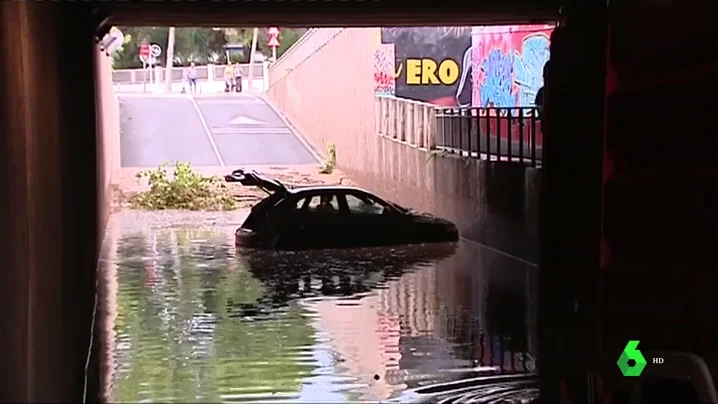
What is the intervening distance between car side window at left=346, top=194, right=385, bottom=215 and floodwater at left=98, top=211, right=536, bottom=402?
40.8 inches

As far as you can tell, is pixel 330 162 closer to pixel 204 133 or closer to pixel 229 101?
pixel 204 133

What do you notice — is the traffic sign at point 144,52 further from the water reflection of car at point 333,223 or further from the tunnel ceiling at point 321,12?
the tunnel ceiling at point 321,12

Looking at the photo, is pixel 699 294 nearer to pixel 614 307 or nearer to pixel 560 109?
pixel 614 307

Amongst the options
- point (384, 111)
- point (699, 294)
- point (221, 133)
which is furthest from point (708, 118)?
point (221, 133)

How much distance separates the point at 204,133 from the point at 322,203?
1086cm

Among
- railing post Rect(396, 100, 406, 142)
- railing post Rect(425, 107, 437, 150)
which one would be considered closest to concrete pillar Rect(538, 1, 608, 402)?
railing post Rect(425, 107, 437, 150)

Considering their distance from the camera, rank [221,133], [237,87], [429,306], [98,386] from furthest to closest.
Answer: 1. [237,87]
2. [221,133]
3. [429,306]
4. [98,386]

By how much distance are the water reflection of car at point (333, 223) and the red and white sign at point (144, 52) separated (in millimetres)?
11650

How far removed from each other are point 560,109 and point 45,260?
441 cm

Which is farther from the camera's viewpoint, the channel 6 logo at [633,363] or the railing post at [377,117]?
the railing post at [377,117]

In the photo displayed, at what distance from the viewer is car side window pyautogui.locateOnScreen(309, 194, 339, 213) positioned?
17.9 metres

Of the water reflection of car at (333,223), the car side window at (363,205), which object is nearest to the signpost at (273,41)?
the water reflection of car at (333,223)

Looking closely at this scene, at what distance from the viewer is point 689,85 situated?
7.41 m

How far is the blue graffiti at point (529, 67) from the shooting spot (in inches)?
898
